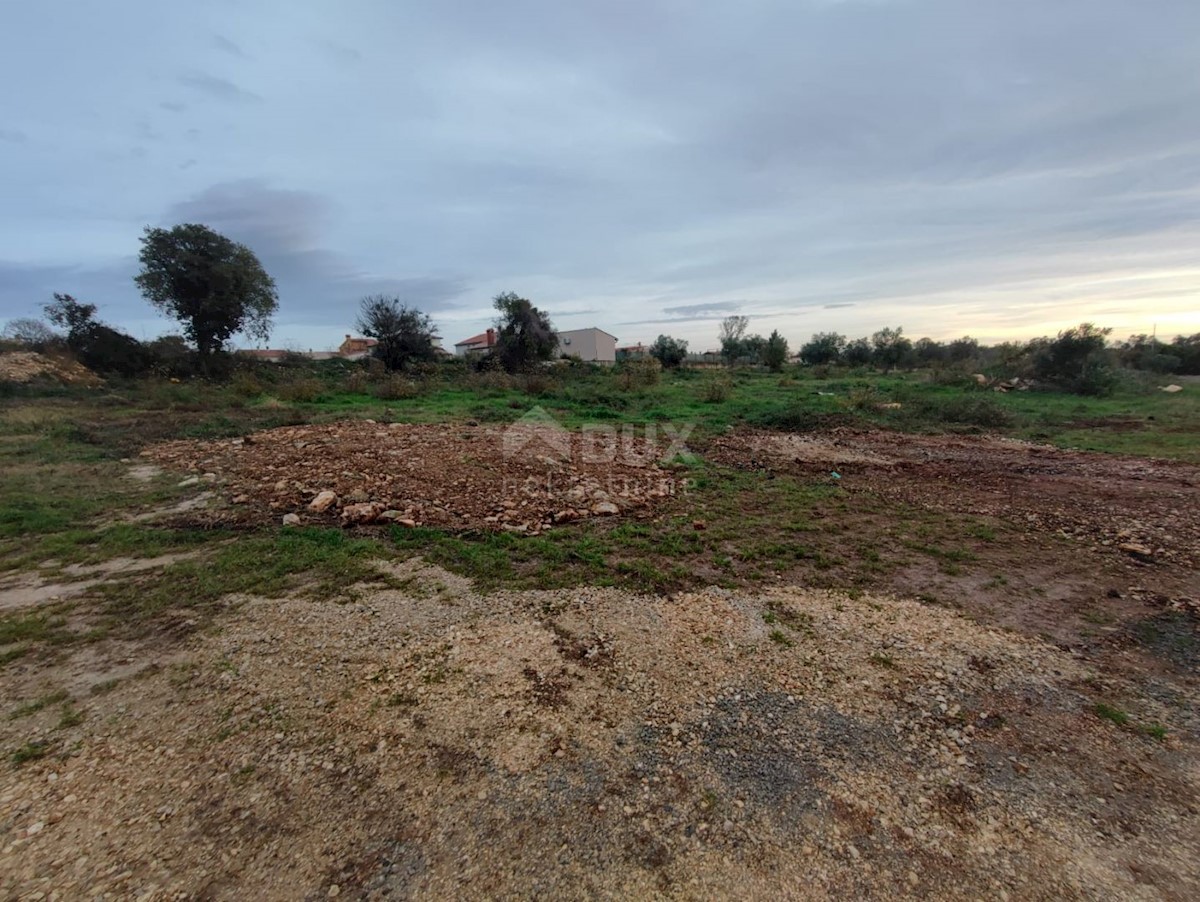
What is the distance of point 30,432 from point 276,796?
41.2ft

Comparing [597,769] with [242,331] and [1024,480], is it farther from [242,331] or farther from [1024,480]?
[242,331]

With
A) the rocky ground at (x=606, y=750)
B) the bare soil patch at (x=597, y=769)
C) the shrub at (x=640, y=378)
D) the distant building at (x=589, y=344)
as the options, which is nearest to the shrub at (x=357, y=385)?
the shrub at (x=640, y=378)

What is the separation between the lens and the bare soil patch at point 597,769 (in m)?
1.69

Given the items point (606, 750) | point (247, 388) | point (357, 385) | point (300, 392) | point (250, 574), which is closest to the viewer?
point (606, 750)

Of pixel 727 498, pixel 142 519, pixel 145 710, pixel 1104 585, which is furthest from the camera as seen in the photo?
pixel 727 498

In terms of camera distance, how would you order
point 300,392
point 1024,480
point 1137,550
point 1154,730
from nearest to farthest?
point 1154,730
point 1137,550
point 1024,480
point 300,392

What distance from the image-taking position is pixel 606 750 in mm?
2217

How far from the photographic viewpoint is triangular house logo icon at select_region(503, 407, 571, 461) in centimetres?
795

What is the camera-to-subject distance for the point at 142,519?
500 cm

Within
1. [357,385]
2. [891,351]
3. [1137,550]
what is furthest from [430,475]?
[891,351]

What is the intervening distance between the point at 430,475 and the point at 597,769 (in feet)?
16.5

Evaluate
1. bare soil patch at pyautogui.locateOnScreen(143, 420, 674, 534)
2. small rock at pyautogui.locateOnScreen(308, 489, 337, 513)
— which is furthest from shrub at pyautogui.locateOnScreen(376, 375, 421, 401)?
small rock at pyautogui.locateOnScreen(308, 489, 337, 513)

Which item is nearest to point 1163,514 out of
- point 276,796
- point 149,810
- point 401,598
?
point 401,598

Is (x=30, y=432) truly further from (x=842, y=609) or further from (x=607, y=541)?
(x=842, y=609)
